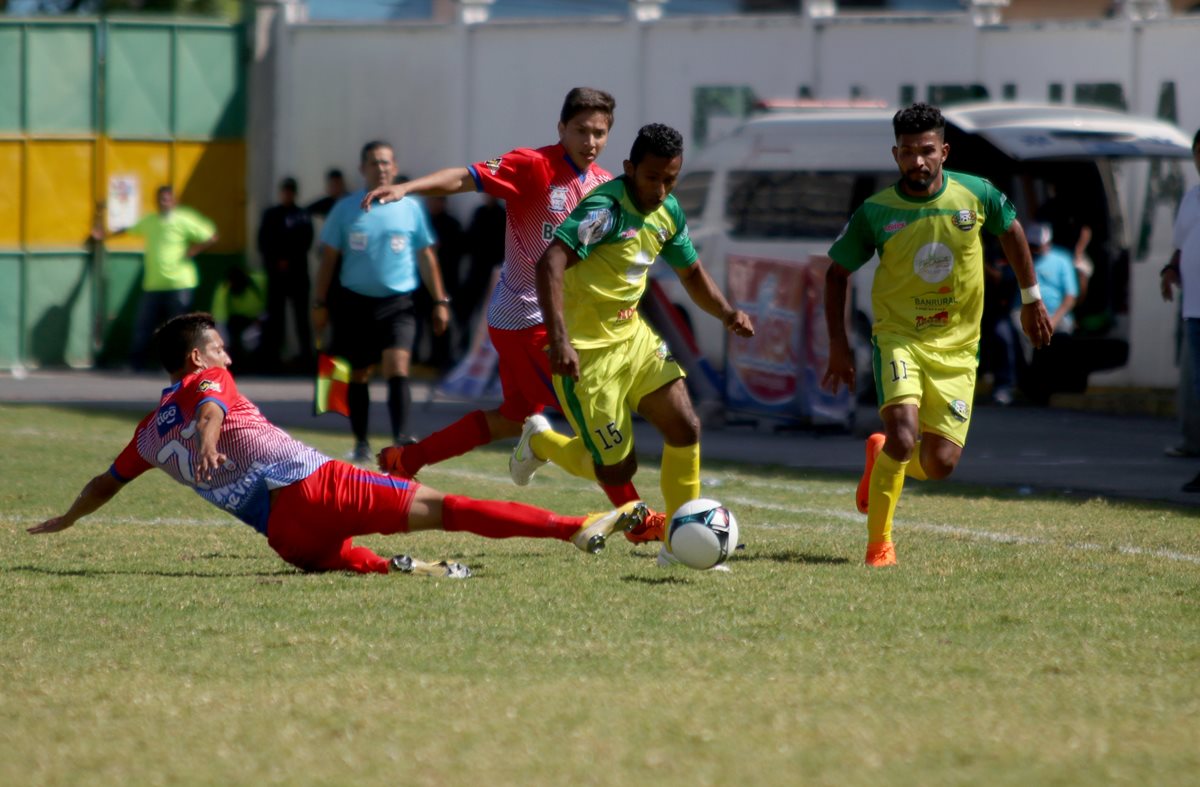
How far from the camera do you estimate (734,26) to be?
20.5m

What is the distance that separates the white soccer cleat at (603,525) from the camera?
710 centimetres

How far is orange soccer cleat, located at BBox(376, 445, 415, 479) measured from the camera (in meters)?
9.03

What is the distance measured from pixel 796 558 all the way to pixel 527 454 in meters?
1.33

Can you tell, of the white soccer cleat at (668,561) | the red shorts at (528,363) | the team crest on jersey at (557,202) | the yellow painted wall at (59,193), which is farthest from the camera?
the yellow painted wall at (59,193)

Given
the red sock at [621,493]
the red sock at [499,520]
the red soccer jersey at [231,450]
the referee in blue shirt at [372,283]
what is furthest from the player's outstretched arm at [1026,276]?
the referee in blue shirt at [372,283]

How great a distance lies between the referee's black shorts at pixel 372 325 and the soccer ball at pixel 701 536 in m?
4.65

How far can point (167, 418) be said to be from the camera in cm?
711

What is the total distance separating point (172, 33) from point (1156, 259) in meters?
11.2

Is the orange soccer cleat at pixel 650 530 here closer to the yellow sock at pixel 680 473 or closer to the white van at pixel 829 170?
the yellow sock at pixel 680 473

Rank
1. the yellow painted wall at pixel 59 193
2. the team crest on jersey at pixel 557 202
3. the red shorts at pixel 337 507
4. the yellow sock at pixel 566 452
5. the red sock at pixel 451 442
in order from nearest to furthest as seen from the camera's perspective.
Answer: the red shorts at pixel 337 507
the yellow sock at pixel 566 452
the team crest on jersey at pixel 557 202
the red sock at pixel 451 442
the yellow painted wall at pixel 59 193

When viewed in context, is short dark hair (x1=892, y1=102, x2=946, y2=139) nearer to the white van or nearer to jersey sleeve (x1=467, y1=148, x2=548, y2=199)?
jersey sleeve (x1=467, y1=148, x2=548, y2=199)

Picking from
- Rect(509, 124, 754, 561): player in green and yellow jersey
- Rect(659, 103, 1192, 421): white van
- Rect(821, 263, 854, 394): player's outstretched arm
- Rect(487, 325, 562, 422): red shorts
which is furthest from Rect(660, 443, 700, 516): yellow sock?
Rect(659, 103, 1192, 421): white van

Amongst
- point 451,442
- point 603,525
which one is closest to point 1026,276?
point 603,525

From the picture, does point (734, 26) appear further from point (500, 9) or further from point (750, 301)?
point (500, 9)
